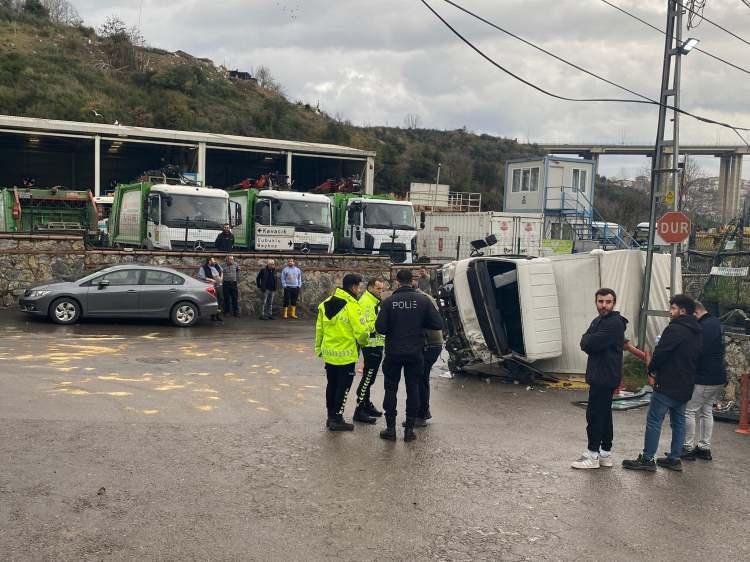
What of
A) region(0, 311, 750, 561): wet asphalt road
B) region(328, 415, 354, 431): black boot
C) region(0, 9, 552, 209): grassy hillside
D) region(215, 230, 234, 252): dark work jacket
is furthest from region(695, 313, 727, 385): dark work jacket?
region(0, 9, 552, 209): grassy hillside

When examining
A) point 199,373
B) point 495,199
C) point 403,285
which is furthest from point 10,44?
point 403,285

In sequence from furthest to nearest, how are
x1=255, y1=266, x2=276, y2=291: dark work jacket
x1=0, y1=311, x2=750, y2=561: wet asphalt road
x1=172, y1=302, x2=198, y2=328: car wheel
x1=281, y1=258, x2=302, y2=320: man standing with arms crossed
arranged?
x1=281, y1=258, x2=302, y2=320: man standing with arms crossed
x1=255, y1=266, x2=276, y2=291: dark work jacket
x1=172, y1=302, x2=198, y2=328: car wheel
x1=0, y1=311, x2=750, y2=561: wet asphalt road

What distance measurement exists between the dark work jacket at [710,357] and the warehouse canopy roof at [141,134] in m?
33.2

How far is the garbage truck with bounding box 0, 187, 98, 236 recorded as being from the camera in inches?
987

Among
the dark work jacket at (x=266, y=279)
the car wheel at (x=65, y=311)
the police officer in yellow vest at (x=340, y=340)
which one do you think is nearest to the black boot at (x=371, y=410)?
the police officer in yellow vest at (x=340, y=340)

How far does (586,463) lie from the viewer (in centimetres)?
772

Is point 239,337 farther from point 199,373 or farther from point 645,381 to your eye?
point 645,381

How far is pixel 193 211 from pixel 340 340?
15.7m

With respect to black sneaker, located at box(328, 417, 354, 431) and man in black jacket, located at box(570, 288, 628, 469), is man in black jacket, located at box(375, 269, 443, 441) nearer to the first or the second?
black sneaker, located at box(328, 417, 354, 431)

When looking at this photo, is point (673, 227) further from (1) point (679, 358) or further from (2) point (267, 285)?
(2) point (267, 285)

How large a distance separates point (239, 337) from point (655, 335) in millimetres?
8437

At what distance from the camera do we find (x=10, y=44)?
59812 mm

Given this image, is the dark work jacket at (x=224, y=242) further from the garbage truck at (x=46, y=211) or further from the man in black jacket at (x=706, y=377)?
the man in black jacket at (x=706, y=377)

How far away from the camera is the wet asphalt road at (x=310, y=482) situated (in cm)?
550
